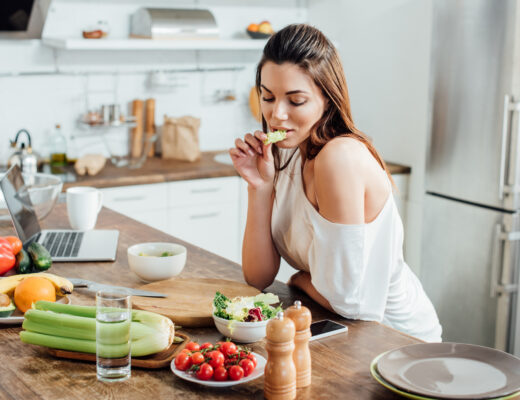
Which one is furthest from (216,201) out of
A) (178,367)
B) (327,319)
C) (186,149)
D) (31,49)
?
(178,367)

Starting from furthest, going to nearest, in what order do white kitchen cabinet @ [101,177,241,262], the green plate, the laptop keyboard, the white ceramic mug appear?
white kitchen cabinet @ [101,177,241,262]
the white ceramic mug
the laptop keyboard
the green plate

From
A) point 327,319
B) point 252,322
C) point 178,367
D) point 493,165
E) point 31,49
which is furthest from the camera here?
point 31,49

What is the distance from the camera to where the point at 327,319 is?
5.57 feet

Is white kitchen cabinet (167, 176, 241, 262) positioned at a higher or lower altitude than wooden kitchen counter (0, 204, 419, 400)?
lower

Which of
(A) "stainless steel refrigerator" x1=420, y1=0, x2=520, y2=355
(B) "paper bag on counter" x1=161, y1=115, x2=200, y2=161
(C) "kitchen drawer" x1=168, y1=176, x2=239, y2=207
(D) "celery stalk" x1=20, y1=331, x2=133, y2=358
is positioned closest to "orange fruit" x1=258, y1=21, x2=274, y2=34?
(B) "paper bag on counter" x1=161, y1=115, x2=200, y2=161

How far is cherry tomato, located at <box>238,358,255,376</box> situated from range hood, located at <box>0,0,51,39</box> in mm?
2938

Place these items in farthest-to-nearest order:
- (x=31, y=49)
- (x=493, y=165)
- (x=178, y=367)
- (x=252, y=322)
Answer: (x=31, y=49), (x=493, y=165), (x=252, y=322), (x=178, y=367)

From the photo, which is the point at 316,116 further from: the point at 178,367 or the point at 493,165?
the point at 493,165

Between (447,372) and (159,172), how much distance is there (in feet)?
9.03

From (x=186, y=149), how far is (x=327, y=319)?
2663 mm

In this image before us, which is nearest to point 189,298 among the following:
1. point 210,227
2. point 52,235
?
point 52,235

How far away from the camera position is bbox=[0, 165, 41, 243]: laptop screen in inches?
82.0

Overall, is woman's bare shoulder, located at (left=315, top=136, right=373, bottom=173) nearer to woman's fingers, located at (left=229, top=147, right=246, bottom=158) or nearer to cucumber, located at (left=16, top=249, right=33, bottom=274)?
woman's fingers, located at (left=229, top=147, right=246, bottom=158)

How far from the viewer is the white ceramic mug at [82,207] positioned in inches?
95.7
